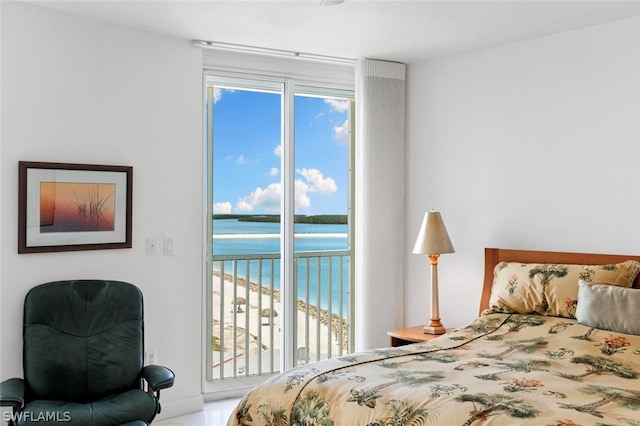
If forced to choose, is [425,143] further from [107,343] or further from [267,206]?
[107,343]

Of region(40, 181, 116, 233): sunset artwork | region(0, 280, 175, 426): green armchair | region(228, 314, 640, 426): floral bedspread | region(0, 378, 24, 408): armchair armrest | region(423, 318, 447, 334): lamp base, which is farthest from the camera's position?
region(423, 318, 447, 334): lamp base

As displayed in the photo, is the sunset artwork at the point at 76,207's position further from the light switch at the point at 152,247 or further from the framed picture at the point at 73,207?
the light switch at the point at 152,247

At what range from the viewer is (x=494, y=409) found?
231cm

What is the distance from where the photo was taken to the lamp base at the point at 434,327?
4.41 m

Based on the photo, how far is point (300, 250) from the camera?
16.2 feet

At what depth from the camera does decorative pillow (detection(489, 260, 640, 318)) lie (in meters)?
3.58

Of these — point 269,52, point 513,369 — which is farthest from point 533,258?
point 269,52

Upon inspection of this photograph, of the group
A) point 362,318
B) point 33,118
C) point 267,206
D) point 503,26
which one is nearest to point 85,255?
point 33,118

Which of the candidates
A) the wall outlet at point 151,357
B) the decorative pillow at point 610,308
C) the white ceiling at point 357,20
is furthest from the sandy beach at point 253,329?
the decorative pillow at point 610,308

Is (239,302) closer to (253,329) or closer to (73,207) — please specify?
(253,329)

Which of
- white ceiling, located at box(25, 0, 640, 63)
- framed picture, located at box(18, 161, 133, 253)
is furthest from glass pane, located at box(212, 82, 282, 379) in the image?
framed picture, located at box(18, 161, 133, 253)

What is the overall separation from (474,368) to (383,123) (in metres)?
2.45

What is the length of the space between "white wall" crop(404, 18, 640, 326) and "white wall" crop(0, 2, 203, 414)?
176cm

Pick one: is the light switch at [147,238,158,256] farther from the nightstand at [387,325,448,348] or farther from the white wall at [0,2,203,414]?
the nightstand at [387,325,448,348]
